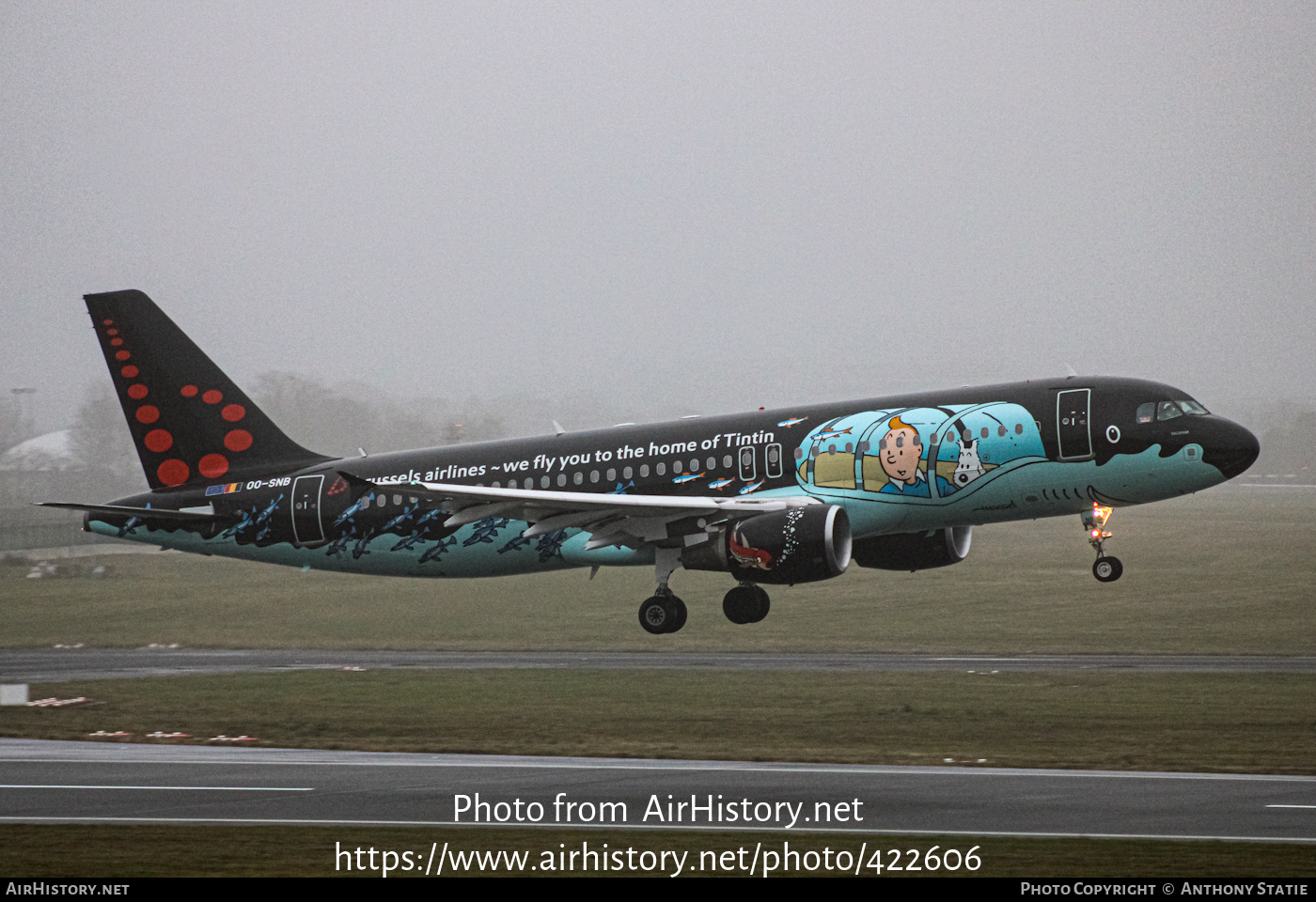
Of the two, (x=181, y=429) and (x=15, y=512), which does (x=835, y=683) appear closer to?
(x=181, y=429)

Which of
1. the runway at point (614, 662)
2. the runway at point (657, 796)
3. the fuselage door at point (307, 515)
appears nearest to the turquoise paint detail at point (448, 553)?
the fuselage door at point (307, 515)

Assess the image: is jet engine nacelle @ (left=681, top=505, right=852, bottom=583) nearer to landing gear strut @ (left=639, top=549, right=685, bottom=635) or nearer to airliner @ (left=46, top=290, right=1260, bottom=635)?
airliner @ (left=46, top=290, right=1260, bottom=635)

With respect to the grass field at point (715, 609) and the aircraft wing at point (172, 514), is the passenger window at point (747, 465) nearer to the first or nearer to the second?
the aircraft wing at point (172, 514)

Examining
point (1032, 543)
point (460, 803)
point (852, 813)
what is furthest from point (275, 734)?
point (1032, 543)

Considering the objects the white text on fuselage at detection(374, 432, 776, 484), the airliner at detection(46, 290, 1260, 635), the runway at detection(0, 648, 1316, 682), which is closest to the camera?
the airliner at detection(46, 290, 1260, 635)

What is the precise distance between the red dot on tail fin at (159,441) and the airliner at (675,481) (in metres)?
0.07

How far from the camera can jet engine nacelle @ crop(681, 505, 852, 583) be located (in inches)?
1658

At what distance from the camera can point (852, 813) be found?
35.5 metres

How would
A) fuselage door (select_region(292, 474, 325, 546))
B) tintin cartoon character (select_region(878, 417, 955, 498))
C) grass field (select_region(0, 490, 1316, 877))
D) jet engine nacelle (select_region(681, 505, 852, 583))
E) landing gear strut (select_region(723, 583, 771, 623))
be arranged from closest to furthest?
grass field (select_region(0, 490, 1316, 877)) < jet engine nacelle (select_region(681, 505, 852, 583)) < tintin cartoon character (select_region(878, 417, 955, 498)) < landing gear strut (select_region(723, 583, 771, 623)) < fuselage door (select_region(292, 474, 325, 546))

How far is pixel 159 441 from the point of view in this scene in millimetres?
52406

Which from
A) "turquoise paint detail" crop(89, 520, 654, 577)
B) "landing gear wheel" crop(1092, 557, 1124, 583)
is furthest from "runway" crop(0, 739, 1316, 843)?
"turquoise paint detail" crop(89, 520, 654, 577)

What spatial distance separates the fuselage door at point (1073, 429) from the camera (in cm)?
4225

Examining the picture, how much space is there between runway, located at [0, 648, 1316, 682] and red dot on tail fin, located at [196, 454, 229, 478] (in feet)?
42.5

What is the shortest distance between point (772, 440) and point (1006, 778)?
11105 millimetres
